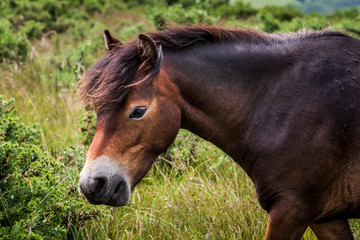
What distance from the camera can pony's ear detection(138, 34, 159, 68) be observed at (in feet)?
7.97

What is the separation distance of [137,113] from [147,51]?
36 centimetres

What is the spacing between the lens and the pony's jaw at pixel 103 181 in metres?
2.31

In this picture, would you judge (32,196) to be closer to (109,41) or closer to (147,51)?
(109,41)

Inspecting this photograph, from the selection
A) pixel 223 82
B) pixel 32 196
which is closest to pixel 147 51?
pixel 223 82

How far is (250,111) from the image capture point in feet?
8.53

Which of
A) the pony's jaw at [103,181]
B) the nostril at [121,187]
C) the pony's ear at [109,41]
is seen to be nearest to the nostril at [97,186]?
the pony's jaw at [103,181]

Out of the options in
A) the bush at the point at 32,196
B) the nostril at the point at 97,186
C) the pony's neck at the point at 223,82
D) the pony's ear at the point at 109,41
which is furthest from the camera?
the bush at the point at 32,196

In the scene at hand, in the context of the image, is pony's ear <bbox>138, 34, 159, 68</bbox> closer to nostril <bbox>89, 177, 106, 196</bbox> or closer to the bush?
nostril <bbox>89, 177, 106, 196</bbox>

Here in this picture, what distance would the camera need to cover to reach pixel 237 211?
11.5ft

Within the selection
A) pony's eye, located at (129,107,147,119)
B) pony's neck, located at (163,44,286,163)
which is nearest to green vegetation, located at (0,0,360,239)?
→ pony's neck, located at (163,44,286,163)

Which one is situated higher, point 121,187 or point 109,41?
point 109,41

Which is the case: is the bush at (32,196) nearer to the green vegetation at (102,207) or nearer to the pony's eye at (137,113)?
the green vegetation at (102,207)

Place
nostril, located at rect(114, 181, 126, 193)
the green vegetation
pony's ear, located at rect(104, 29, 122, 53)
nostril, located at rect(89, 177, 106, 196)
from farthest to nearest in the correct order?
the green vegetation → pony's ear, located at rect(104, 29, 122, 53) → nostril, located at rect(114, 181, 126, 193) → nostril, located at rect(89, 177, 106, 196)

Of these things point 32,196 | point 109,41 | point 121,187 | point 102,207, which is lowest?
point 102,207
